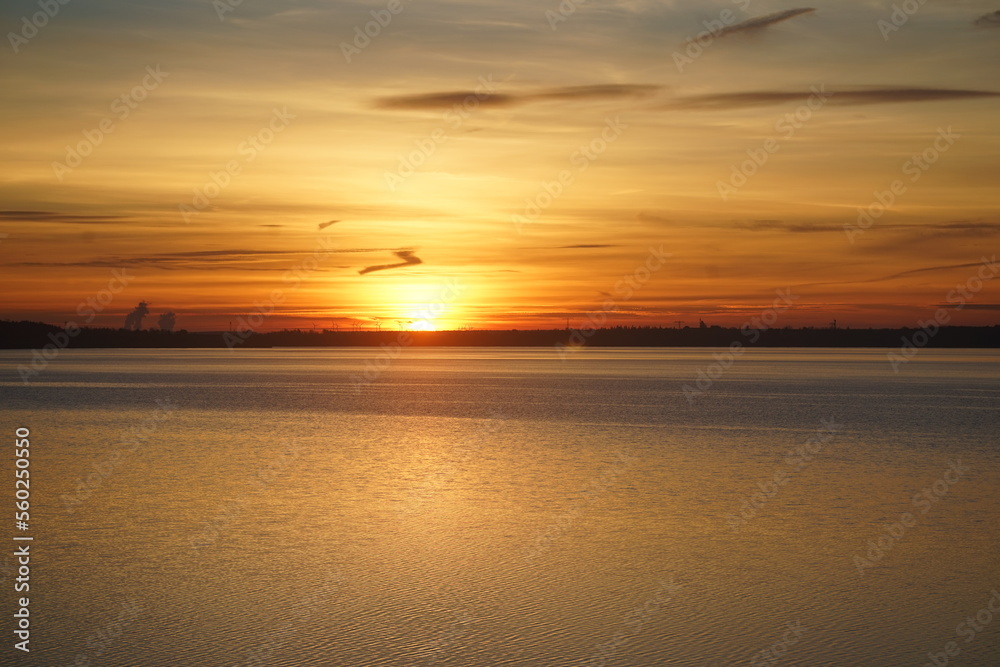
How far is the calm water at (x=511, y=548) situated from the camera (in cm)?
848

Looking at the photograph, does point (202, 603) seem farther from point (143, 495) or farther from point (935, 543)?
point (935, 543)

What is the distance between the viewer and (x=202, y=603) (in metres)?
9.61

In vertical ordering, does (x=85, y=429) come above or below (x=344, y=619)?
above

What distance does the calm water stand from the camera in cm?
848

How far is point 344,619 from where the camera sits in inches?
357

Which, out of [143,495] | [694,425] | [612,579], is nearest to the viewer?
[612,579]

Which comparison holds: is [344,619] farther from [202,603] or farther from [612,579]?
[612,579]

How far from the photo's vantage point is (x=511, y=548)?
40.0ft

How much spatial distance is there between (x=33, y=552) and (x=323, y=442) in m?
13.6

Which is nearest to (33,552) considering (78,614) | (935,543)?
(78,614)

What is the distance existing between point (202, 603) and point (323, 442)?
1580cm

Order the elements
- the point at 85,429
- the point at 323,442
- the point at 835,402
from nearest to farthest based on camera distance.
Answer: the point at 323,442, the point at 85,429, the point at 835,402

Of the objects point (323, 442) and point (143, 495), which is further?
point (323, 442)

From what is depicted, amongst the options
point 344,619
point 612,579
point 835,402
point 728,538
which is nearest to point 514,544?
point 612,579
